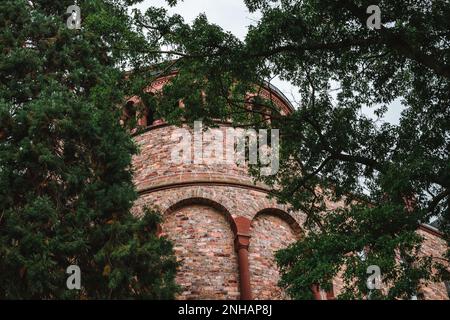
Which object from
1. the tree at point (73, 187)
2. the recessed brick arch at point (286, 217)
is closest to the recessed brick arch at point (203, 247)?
the recessed brick arch at point (286, 217)

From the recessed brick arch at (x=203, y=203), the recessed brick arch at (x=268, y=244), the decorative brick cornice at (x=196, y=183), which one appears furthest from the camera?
the decorative brick cornice at (x=196, y=183)

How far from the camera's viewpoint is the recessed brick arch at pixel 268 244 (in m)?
11.9

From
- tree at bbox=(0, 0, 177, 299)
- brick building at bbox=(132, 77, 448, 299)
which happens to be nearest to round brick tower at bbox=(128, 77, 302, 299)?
brick building at bbox=(132, 77, 448, 299)

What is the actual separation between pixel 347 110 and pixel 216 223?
422 centimetres

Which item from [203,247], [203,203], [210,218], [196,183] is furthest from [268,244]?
[196,183]

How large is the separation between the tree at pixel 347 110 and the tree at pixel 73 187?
114 cm

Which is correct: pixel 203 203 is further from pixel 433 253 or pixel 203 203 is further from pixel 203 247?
pixel 433 253

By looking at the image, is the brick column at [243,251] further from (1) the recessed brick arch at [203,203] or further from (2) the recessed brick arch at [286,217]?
(2) the recessed brick arch at [286,217]

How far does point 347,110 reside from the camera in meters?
10.2

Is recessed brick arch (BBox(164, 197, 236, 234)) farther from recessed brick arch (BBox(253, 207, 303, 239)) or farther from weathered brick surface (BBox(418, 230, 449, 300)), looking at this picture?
weathered brick surface (BBox(418, 230, 449, 300))

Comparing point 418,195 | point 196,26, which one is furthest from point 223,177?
point 418,195

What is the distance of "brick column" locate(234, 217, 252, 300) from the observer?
11.5 m

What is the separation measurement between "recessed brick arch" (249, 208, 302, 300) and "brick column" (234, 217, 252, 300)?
24 cm
